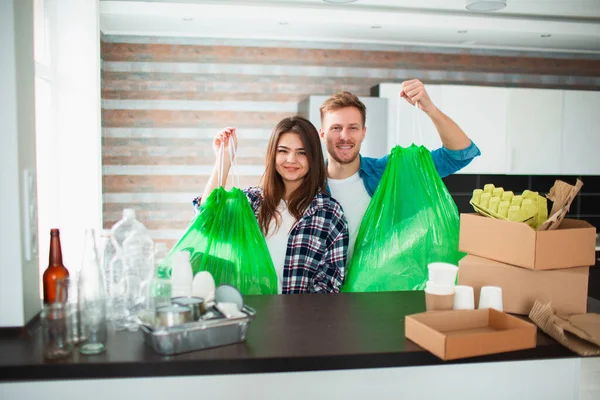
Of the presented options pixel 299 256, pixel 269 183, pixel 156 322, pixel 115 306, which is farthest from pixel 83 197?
pixel 156 322

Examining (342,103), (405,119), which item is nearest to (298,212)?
(342,103)

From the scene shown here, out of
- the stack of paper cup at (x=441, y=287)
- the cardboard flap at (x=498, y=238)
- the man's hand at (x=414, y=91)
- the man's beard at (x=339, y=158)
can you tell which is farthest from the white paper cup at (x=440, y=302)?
the man's beard at (x=339, y=158)

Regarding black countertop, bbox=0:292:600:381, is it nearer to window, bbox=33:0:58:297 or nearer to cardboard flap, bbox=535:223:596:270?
cardboard flap, bbox=535:223:596:270

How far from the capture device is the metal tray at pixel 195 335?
1.06m

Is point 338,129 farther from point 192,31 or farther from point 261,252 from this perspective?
point 192,31

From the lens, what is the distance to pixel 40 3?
2924mm

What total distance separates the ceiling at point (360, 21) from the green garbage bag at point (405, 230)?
6.71 feet

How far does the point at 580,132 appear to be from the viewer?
4.11 metres

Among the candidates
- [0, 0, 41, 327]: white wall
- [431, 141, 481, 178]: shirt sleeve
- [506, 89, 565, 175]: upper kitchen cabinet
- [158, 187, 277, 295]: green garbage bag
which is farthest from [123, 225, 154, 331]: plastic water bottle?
[506, 89, 565, 175]: upper kitchen cabinet

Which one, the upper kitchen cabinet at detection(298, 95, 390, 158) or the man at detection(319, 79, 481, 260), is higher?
the upper kitchen cabinet at detection(298, 95, 390, 158)

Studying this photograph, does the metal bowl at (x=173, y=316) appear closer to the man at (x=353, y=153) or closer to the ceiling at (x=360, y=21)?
the man at (x=353, y=153)

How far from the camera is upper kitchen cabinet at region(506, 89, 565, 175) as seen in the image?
3992 mm

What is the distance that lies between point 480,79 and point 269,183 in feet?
10.4

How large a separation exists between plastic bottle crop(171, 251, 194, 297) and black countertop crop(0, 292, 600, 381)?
14cm
